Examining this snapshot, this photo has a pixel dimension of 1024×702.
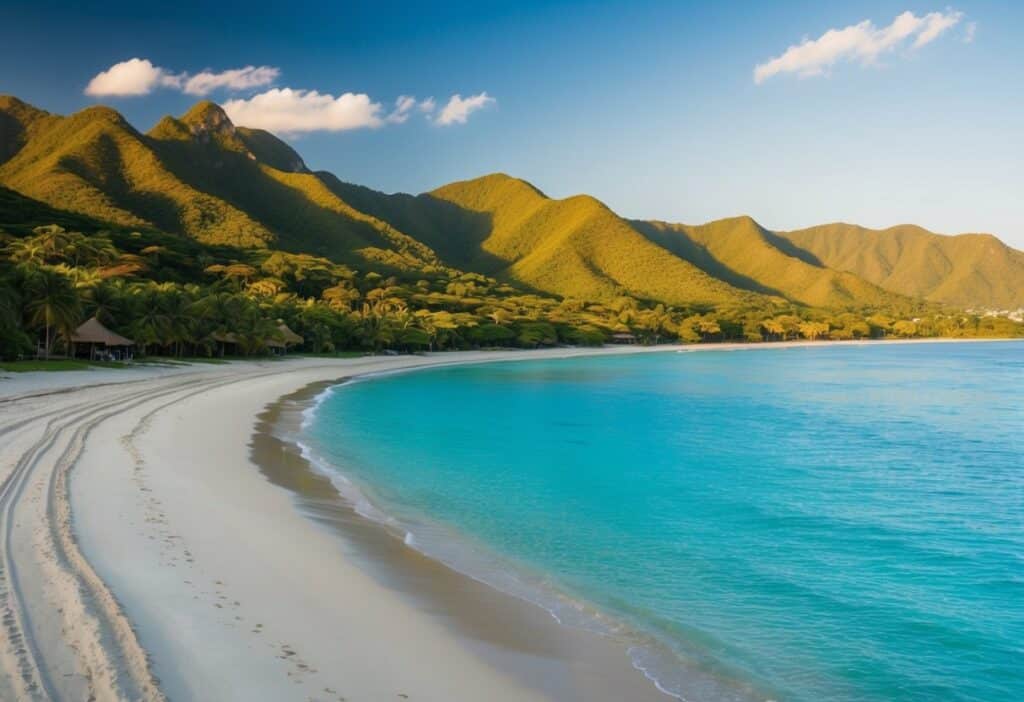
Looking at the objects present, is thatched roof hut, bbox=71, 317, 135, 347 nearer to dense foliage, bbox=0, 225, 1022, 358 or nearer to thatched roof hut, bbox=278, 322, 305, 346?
dense foliage, bbox=0, 225, 1022, 358

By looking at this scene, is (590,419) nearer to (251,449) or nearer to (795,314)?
(251,449)

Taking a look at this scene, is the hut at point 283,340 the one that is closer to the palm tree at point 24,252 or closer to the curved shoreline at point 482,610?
the palm tree at point 24,252

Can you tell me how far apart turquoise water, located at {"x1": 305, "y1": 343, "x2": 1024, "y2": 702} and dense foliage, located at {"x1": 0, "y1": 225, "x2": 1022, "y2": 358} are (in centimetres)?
2263

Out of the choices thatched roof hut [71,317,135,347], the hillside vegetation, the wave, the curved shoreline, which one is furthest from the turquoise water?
the hillside vegetation

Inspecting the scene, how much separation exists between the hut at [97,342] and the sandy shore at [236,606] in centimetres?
3496

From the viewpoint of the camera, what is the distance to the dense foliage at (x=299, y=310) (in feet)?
149

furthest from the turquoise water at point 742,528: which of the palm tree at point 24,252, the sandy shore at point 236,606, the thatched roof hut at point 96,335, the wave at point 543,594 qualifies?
the palm tree at point 24,252

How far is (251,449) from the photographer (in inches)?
779

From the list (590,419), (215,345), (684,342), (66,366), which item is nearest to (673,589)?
(590,419)

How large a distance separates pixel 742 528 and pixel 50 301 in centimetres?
A: 4028

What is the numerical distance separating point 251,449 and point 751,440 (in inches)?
661

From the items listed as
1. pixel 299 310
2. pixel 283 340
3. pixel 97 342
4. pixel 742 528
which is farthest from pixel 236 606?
pixel 299 310

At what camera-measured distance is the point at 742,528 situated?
45.1 feet

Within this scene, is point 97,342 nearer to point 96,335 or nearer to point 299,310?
point 96,335
